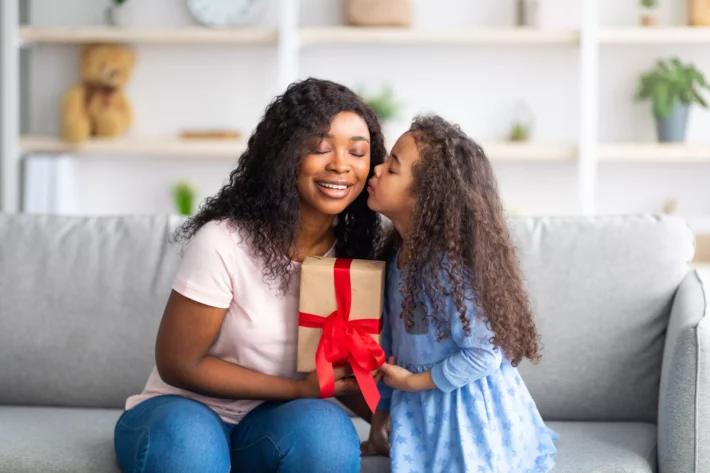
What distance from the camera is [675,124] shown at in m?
4.19

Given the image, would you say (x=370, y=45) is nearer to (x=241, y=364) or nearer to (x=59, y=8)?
(x=59, y=8)

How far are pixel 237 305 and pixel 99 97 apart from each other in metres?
2.89

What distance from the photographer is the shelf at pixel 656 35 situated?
13.5ft

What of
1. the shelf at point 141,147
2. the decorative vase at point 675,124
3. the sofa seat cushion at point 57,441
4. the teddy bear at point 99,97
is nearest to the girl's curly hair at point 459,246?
the sofa seat cushion at point 57,441

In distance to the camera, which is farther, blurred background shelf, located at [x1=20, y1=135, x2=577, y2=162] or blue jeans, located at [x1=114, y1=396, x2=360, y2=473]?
blurred background shelf, located at [x1=20, y1=135, x2=577, y2=162]

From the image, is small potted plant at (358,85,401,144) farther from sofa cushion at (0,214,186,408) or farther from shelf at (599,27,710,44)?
sofa cushion at (0,214,186,408)

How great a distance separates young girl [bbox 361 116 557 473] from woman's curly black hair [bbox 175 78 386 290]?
0.47 feet

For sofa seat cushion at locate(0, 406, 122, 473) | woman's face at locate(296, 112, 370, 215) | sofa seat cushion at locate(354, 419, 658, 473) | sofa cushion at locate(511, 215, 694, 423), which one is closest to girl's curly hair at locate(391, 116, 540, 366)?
woman's face at locate(296, 112, 370, 215)

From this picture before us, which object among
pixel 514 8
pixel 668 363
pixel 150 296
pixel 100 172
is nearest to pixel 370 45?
pixel 514 8

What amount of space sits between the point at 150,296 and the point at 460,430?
34.2 inches

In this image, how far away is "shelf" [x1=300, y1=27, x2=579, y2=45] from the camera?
412 cm

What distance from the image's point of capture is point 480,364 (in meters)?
1.72

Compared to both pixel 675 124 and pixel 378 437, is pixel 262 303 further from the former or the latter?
pixel 675 124

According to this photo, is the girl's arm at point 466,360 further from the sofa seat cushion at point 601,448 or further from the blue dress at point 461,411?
the sofa seat cushion at point 601,448
